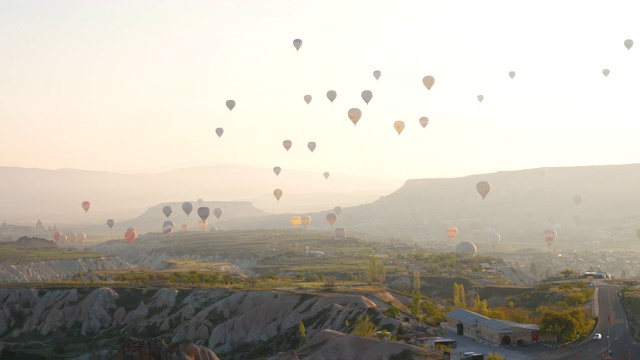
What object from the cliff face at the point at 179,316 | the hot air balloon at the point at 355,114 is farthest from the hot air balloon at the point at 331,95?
the cliff face at the point at 179,316

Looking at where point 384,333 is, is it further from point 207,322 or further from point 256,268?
point 256,268

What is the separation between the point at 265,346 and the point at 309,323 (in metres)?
6.55

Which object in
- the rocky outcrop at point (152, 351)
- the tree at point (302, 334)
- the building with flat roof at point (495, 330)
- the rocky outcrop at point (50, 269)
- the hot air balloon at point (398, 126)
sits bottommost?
the tree at point (302, 334)

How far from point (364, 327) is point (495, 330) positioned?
1436cm

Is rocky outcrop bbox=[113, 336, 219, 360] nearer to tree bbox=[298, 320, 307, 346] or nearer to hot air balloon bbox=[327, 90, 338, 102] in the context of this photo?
tree bbox=[298, 320, 307, 346]

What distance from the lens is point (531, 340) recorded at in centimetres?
8550

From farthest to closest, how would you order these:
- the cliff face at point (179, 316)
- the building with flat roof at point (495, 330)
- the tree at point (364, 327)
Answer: the cliff face at point (179, 316), the tree at point (364, 327), the building with flat roof at point (495, 330)

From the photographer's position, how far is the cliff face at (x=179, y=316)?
10469 cm

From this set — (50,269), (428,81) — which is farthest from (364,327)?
(50,269)

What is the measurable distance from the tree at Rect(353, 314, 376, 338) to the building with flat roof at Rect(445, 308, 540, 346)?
1008cm

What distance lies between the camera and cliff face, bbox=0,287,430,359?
104688 mm

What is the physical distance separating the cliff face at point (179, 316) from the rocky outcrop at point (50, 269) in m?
27.8

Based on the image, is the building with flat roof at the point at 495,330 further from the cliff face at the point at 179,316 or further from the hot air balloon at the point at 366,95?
the hot air balloon at the point at 366,95

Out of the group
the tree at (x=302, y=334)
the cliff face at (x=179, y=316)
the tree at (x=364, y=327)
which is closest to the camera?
the tree at (x=364, y=327)
